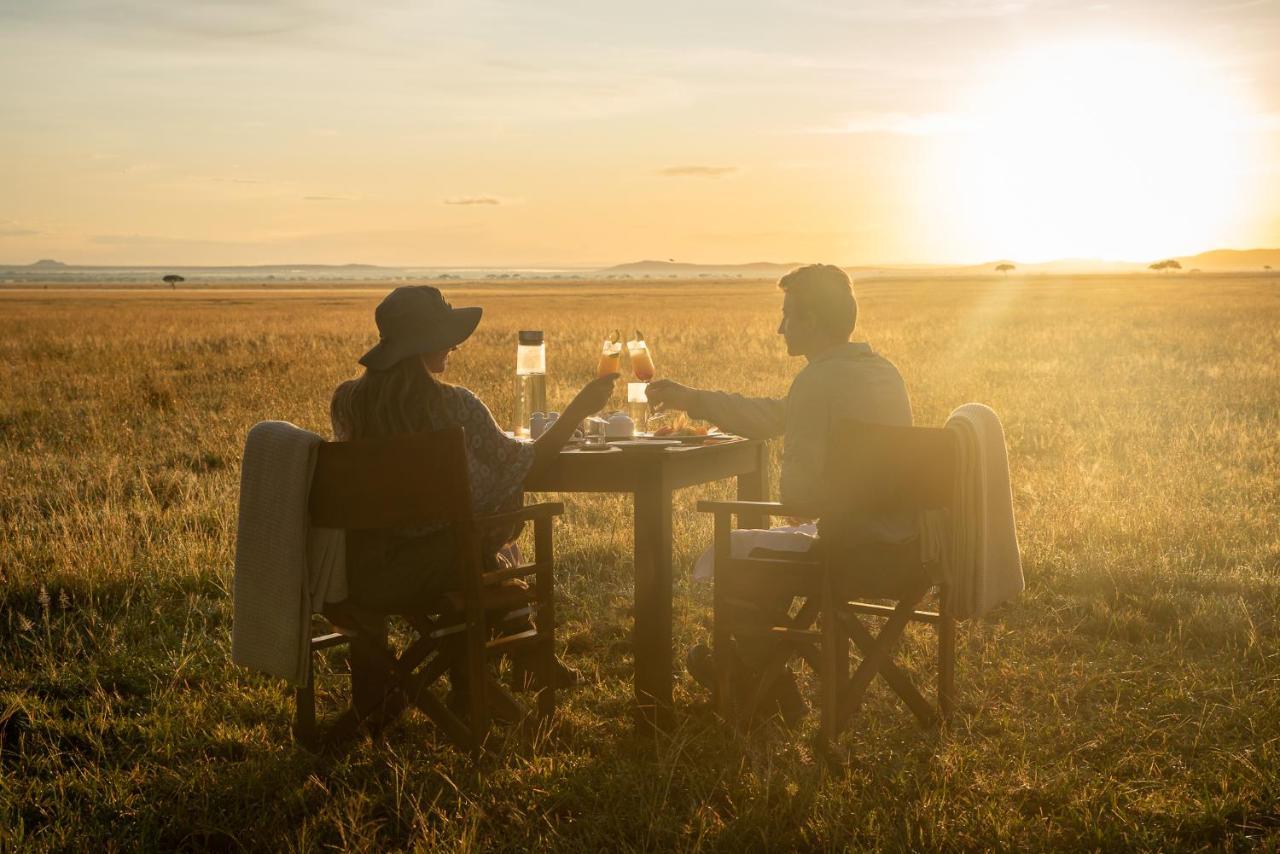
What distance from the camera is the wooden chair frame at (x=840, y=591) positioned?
3812mm

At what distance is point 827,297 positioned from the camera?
4.14 meters

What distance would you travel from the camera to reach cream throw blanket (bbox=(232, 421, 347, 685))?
12.2ft

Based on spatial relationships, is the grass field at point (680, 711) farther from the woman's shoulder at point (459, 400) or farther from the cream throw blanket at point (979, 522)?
the woman's shoulder at point (459, 400)

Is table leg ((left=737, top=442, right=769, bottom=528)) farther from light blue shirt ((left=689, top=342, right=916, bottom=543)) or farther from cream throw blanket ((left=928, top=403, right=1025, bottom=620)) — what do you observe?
cream throw blanket ((left=928, top=403, right=1025, bottom=620))

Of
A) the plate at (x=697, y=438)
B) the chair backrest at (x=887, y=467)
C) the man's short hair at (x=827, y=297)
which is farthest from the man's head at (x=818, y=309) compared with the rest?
the plate at (x=697, y=438)

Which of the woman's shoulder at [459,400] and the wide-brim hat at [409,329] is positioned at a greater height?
the wide-brim hat at [409,329]

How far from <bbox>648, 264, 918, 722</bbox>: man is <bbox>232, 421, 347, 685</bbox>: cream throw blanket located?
1468 mm

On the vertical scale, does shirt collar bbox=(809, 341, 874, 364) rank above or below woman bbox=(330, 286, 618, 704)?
above

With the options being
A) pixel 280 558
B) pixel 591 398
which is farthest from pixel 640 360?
pixel 280 558

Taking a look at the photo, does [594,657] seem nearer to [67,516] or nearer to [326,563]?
[326,563]

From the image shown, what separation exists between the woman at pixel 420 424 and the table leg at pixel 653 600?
15.6 inches

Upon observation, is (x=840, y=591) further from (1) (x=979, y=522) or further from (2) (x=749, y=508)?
(1) (x=979, y=522)

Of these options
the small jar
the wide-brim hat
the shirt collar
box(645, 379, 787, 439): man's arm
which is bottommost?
the small jar

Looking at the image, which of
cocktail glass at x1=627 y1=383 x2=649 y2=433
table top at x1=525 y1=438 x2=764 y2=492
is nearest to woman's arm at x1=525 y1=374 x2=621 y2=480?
table top at x1=525 y1=438 x2=764 y2=492
